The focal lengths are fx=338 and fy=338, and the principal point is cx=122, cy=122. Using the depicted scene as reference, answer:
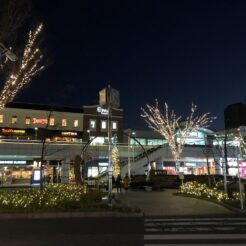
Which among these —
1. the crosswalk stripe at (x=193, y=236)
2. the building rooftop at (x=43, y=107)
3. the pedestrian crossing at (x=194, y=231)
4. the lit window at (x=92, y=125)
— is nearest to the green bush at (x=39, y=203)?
the pedestrian crossing at (x=194, y=231)

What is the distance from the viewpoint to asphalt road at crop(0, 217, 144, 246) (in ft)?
27.3

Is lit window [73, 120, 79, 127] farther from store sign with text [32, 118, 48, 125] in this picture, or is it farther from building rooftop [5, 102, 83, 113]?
store sign with text [32, 118, 48, 125]

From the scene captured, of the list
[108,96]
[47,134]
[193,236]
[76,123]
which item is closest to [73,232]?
[193,236]

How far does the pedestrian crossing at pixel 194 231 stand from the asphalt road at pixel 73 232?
1.30 ft

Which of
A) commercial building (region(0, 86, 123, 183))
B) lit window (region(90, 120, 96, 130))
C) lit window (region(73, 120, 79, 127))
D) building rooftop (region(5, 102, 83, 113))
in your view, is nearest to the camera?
commercial building (region(0, 86, 123, 183))

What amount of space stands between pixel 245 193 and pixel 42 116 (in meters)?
43.5

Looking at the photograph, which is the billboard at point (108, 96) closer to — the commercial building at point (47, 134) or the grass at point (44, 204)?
the grass at point (44, 204)

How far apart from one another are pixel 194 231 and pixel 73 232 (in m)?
3.49

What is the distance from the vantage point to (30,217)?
13102mm

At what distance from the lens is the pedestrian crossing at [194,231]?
8289 millimetres

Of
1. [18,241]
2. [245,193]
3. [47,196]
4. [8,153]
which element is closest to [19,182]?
[8,153]

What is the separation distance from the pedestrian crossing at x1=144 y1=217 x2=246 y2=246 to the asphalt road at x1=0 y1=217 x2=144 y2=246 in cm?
40

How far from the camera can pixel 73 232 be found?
32.0ft

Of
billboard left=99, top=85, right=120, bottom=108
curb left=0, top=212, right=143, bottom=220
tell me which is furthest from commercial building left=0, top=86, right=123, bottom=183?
curb left=0, top=212, right=143, bottom=220
